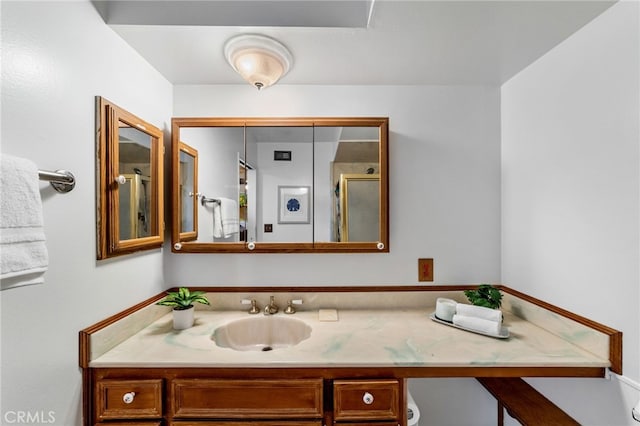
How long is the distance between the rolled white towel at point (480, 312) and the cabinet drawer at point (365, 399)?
0.51 m

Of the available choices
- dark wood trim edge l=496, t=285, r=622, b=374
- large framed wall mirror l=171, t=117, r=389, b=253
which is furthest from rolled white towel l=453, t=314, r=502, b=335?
large framed wall mirror l=171, t=117, r=389, b=253

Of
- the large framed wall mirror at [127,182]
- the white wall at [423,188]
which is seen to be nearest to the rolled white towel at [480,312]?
the white wall at [423,188]

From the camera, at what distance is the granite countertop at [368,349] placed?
40.6 inches

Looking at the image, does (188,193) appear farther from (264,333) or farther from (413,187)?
(413,187)

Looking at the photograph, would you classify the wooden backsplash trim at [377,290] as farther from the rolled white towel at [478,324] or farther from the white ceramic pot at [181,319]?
the rolled white towel at [478,324]

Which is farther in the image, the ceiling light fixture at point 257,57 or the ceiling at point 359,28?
the ceiling light fixture at point 257,57

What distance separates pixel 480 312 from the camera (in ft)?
4.22

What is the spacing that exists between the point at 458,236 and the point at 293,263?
3.03ft

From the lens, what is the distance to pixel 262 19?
1097mm

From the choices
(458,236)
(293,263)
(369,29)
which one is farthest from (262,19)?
(458,236)

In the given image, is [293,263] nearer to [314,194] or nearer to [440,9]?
[314,194]

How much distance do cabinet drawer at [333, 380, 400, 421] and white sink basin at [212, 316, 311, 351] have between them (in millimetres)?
413

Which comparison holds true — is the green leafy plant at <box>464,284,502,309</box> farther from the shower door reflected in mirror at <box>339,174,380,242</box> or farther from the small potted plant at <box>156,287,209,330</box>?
the small potted plant at <box>156,287,209,330</box>

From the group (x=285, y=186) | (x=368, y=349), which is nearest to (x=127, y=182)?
(x=285, y=186)
